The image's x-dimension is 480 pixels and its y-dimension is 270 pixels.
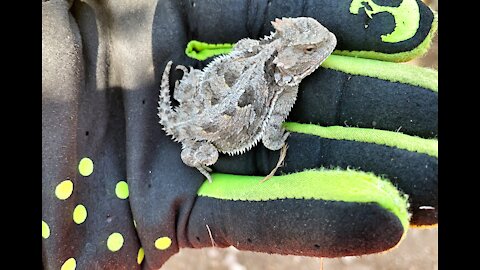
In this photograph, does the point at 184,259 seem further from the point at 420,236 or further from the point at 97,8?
the point at 97,8

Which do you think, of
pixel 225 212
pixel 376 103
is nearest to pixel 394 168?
pixel 376 103

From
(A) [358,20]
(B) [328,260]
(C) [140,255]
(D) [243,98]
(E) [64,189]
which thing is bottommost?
(B) [328,260]

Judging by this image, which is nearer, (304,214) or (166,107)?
(304,214)

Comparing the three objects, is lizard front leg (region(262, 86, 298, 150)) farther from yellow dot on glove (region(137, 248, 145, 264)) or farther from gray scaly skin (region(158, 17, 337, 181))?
yellow dot on glove (region(137, 248, 145, 264))

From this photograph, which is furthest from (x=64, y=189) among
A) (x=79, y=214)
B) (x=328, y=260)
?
(x=328, y=260)

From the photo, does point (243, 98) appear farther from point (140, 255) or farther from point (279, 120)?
point (140, 255)

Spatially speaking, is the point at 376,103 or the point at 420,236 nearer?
the point at 376,103

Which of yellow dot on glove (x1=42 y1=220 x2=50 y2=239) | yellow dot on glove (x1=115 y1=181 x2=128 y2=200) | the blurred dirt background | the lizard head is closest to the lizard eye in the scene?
the lizard head
